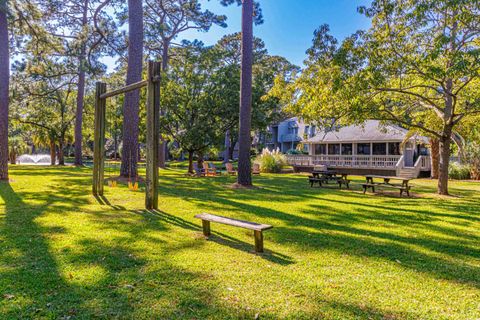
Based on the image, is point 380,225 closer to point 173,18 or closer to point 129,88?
point 129,88

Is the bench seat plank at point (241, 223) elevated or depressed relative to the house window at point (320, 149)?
depressed

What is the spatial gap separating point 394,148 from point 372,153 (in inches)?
74.6

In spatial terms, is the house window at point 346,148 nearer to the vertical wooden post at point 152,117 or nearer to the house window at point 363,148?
the house window at point 363,148

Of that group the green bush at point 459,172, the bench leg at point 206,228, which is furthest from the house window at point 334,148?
the bench leg at point 206,228

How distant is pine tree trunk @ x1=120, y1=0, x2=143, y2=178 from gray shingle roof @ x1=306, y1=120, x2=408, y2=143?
16908 millimetres

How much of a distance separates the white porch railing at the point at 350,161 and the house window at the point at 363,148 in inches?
155

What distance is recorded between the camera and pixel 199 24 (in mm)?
25625

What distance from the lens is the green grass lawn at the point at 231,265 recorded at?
317cm

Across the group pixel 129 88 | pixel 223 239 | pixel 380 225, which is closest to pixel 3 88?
pixel 129 88

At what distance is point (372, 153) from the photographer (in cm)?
2795

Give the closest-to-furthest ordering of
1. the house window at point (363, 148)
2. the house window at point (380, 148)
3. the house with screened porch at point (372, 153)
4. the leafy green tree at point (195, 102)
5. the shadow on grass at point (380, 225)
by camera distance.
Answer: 1. the shadow on grass at point (380, 225)
2. the leafy green tree at point (195, 102)
3. the house with screened porch at point (372, 153)
4. the house window at point (380, 148)
5. the house window at point (363, 148)

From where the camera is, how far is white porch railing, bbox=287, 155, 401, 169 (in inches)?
948

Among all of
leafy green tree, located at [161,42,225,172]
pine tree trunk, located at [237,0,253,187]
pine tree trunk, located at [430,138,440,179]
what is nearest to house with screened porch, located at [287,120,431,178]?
pine tree trunk, located at [430,138,440,179]

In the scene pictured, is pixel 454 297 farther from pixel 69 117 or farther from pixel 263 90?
pixel 69 117
